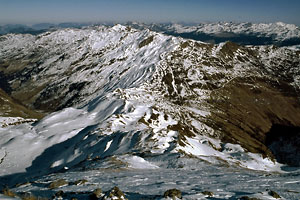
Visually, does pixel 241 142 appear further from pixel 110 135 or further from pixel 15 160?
pixel 15 160

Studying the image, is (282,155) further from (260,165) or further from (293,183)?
(293,183)

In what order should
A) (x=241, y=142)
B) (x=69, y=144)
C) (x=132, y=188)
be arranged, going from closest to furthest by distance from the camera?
(x=132, y=188), (x=69, y=144), (x=241, y=142)

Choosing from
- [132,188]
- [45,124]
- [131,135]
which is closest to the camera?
[132,188]

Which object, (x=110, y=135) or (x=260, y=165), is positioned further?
(x=260, y=165)

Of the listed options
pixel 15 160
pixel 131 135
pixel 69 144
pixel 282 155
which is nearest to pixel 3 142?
pixel 15 160

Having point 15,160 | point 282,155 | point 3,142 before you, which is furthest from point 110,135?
point 282,155

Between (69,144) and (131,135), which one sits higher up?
(131,135)

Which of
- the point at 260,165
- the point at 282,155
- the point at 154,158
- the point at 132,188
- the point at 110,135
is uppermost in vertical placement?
the point at 132,188

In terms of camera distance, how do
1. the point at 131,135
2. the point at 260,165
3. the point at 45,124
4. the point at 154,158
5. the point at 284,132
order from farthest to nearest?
the point at 284,132 → the point at 45,124 → the point at 260,165 → the point at 131,135 → the point at 154,158

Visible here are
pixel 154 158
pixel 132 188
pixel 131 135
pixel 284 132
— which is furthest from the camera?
pixel 284 132
